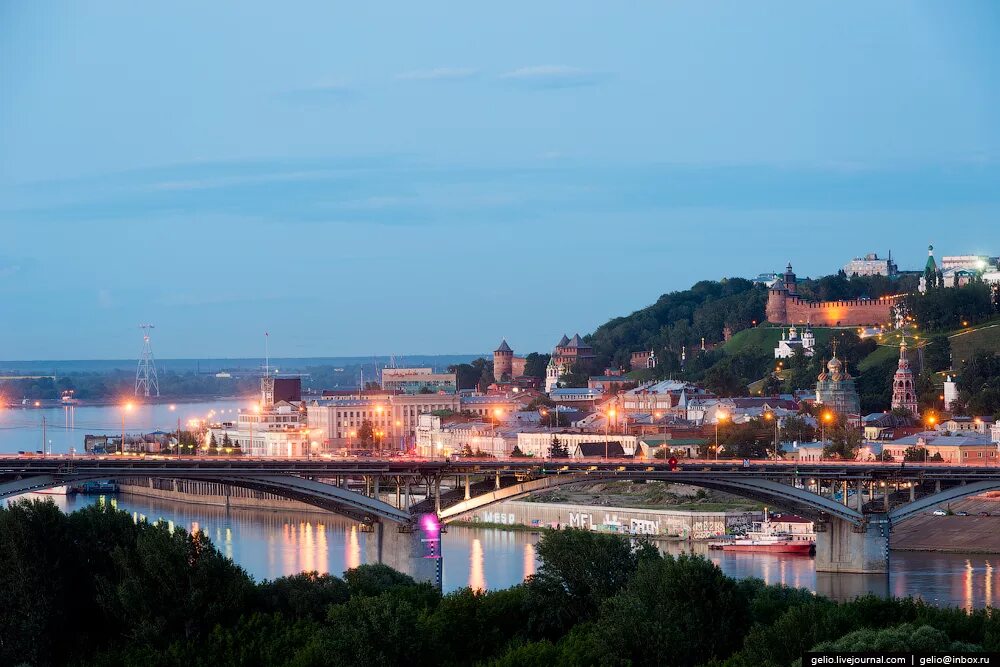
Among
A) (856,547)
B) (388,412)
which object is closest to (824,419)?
(388,412)

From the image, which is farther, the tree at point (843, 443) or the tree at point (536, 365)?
the tree at point (536, 365)

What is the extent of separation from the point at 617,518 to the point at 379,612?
29160 millimetres

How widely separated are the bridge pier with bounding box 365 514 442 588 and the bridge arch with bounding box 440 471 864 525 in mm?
1024

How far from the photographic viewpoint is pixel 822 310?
106 meters

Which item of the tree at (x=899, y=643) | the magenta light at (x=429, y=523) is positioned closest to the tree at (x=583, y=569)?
the tree at (x=899, y=643)

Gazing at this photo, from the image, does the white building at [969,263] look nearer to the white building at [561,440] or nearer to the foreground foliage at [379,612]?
the white building at [561,440]

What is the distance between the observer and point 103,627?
28.5m

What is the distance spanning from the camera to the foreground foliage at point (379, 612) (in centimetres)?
2412

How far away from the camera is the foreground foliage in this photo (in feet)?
79.2

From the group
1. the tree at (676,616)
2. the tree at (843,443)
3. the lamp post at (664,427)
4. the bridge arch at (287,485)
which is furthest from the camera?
the lamp post at (664,427)

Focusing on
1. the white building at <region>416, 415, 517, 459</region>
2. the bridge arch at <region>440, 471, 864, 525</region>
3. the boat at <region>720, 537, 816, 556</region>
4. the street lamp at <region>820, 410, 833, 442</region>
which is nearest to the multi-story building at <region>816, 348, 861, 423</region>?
the street lamp at <region>820, 410, 833, 442</region>

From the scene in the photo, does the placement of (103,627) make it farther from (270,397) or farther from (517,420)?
(270,397)

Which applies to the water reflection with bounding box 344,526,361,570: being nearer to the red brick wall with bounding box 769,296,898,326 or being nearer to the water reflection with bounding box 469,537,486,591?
the water reflection with bounding box 469,537,486,591

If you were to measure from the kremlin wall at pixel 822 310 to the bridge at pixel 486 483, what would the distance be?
192ft
